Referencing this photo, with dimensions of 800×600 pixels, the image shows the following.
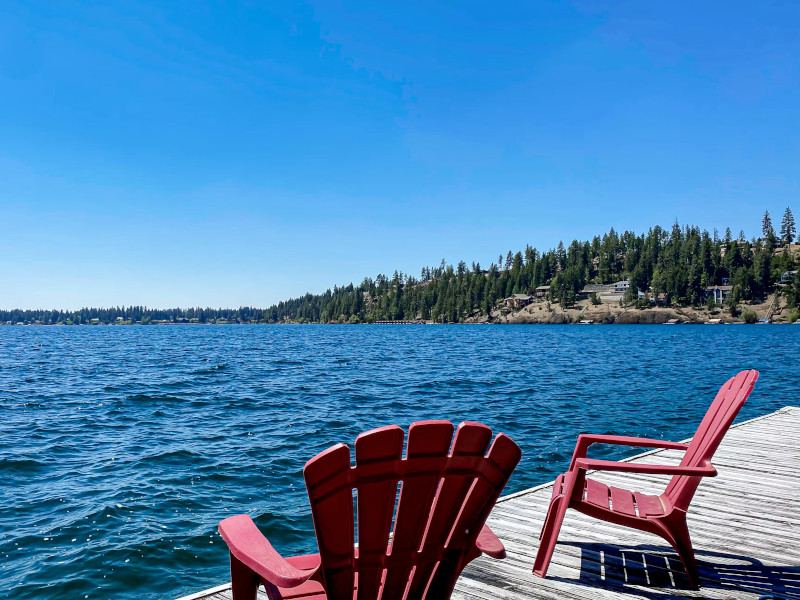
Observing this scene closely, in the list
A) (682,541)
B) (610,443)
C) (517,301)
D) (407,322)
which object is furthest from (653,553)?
(407,322)

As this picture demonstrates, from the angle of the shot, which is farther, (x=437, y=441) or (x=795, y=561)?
(x=795, y=561)

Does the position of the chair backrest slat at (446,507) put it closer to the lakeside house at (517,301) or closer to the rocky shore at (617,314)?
the rocky shore at (617,314)

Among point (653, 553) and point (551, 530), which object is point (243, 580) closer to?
point (551, 530)

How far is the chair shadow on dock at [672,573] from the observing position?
3.74 meters

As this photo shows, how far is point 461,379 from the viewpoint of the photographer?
26.0 metres

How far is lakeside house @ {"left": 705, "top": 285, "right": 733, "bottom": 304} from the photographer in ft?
444

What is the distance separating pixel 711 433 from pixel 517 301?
16048cm

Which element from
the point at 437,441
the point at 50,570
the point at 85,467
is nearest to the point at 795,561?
the point at 437,441

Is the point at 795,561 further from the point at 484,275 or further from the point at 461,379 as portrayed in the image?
the point at 484,275

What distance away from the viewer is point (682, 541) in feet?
12.6

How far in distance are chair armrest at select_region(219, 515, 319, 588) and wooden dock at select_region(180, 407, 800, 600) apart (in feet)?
5.02

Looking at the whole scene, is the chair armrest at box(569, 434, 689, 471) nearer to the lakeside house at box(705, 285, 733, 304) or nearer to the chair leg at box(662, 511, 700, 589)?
the chair leg at box(662, 511, 700, 589)

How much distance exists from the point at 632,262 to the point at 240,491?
556 ft

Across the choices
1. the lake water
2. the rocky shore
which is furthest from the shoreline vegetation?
the lake water
